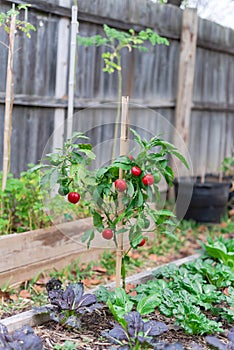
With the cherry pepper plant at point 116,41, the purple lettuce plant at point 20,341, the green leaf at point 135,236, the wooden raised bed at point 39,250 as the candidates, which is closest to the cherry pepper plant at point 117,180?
the green leaf at point 135,236

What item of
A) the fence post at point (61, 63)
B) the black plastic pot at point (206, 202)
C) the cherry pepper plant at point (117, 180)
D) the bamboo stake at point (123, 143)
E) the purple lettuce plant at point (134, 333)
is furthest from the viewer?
the black plastic pot at point (206, 202)

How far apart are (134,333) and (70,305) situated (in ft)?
1.60

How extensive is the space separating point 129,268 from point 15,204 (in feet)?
3.80

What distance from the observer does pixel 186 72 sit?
22.2ft

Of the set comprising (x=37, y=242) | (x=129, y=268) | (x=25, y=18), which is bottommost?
(x=129, y=268)

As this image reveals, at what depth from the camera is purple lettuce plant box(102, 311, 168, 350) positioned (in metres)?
2.92

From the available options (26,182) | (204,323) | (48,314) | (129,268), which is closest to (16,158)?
(26,182)

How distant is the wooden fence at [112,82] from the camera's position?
15.9ft

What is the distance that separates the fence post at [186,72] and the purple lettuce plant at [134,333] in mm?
3866

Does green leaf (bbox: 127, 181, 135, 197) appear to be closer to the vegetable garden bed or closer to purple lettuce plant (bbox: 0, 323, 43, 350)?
the vegetable garden bed

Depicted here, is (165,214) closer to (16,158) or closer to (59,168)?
(59,168)

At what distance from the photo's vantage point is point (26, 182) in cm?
441

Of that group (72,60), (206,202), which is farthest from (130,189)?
(206,202)

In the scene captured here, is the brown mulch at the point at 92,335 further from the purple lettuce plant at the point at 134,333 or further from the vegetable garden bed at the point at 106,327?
A: the purple lettuce plant at the point at 134,333
